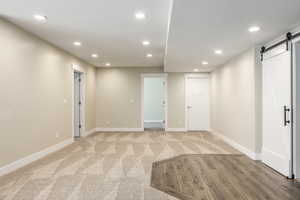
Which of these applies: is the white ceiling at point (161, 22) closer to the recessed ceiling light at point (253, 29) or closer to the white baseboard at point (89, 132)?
the recessed ceiling light at point (253, 29)

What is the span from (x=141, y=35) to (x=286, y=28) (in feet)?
8.37

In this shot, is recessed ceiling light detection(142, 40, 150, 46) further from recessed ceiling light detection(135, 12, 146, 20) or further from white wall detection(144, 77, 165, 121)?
white wall detection(144, 77, 165, 121)

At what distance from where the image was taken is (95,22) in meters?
3.48

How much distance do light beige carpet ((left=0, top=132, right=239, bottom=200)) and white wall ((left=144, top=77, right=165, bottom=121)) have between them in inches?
215

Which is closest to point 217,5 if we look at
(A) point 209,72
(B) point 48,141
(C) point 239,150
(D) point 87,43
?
(D) point 87,43

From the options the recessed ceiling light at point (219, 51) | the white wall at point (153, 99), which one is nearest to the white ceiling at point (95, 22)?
the recessed ceiling light at point (219, 51)

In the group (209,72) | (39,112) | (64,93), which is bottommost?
(39,112)

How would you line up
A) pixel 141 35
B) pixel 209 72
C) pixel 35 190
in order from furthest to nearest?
pixel 209 72
pixel 141 35
pixel 35 190

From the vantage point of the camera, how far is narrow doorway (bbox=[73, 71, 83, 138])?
6.77 m

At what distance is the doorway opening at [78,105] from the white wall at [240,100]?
4635 millimetres

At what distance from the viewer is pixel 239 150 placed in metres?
4.95

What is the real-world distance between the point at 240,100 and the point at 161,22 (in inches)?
112

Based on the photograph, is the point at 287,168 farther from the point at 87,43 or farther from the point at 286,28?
the point at 87,43

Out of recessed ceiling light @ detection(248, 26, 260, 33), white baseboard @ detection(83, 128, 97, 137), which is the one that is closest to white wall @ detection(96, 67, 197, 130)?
white baseboard @ detection(83, 128, 97, 137)
